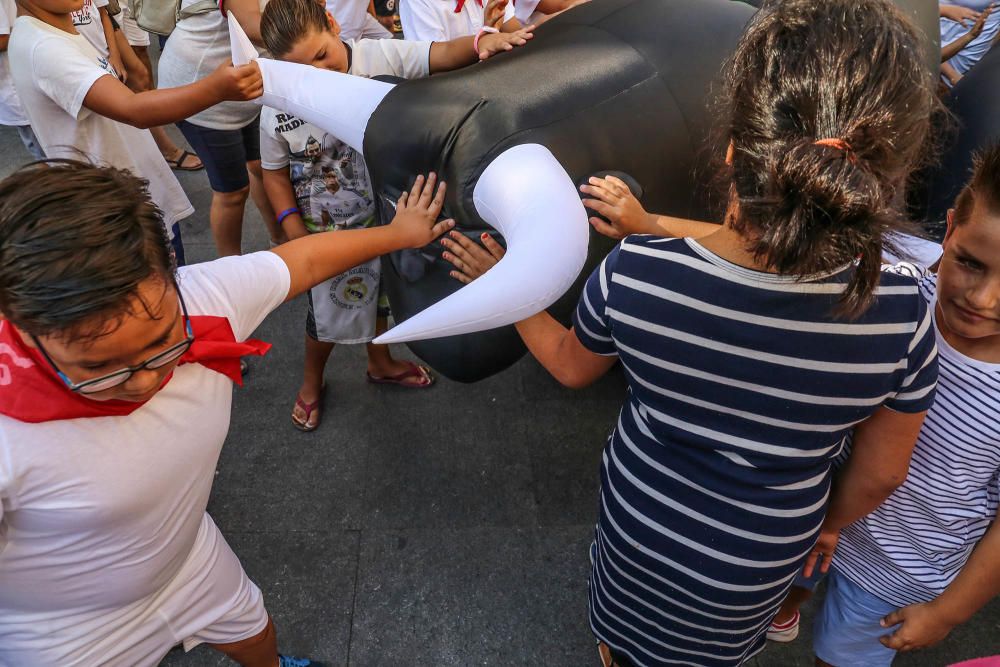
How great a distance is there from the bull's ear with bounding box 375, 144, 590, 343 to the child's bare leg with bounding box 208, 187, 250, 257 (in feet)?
5.85

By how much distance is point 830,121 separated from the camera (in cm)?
92

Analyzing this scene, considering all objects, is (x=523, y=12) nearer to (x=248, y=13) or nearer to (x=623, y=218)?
(x=248, y=13)

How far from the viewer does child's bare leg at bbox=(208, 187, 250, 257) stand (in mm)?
2988

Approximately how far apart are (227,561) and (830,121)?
1.42m

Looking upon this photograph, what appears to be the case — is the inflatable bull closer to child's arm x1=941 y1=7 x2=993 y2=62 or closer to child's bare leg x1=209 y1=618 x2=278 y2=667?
child's bare leg x1=209 y1=618 x2=278 y2=667

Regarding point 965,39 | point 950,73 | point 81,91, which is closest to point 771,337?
point 81,91

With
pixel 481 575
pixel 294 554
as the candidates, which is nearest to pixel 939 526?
pixel 481 575

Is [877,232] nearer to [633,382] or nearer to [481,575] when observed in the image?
[633,382]

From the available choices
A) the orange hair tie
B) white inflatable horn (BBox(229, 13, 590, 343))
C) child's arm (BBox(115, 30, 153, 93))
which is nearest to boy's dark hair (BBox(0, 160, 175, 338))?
white inflatable horn (BBox(229, 13, 590, 343))

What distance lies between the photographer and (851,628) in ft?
5.33

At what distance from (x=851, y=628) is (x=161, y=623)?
1.47 meters

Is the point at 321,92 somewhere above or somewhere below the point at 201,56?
above

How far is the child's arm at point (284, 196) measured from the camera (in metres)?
2.22

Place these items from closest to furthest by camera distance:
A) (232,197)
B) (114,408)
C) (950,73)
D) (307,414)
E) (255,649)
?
(114,408)
(255,649)
(307,414)
(232,197)
(950,73)
